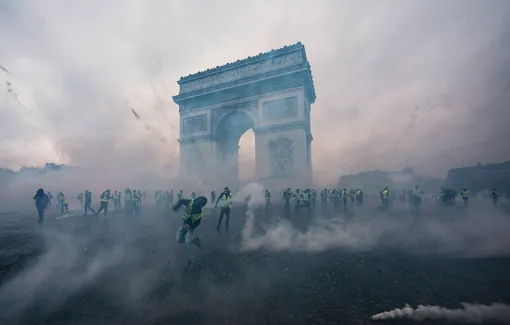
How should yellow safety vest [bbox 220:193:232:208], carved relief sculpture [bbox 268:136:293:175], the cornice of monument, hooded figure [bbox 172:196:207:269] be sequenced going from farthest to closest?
1. the cornice of monument
2. carved relief sculpture [bbox 268:136:293:175]
3. yellow safety vest [bbox 220:193:232:208]
4. hooded figure [bbox 172:196:207:269]

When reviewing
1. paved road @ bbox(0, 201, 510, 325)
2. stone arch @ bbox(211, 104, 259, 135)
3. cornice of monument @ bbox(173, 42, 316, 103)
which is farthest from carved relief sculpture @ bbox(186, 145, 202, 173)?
paved road @ bbox(0, 201, 510, 325)

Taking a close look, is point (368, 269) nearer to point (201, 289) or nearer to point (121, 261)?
point (201, 289)

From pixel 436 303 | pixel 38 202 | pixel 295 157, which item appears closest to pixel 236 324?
pixel 436 303

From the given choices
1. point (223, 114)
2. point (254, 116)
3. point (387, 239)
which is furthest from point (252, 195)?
point (387, 239)

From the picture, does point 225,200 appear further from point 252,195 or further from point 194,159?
point 194,159

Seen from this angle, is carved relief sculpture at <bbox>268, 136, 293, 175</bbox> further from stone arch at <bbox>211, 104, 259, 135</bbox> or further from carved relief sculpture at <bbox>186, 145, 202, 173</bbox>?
carved relief sculpture at <bbox>186, 145, 202, 173</bbox>
